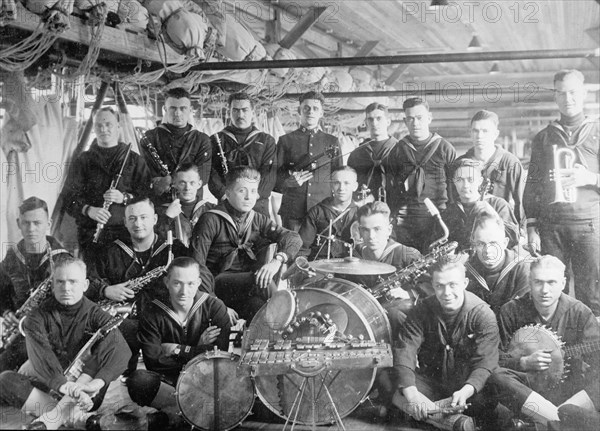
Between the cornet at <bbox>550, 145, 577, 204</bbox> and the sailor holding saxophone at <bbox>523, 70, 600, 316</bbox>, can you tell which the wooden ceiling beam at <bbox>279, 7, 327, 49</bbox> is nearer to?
A: the sailor holding saxophone at <bbox>523, 70, 600, 316</bbox>

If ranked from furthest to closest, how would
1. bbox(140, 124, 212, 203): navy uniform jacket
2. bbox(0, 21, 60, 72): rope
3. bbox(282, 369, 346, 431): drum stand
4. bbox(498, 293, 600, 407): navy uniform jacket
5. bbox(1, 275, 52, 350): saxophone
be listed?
bbox(140, 124, 212, 203): navy uniform jacket
bbox(1, 275, 52, 350): saxophone
bbox(498, 293, 600, 407): navy uniform jacket
bbox(282, 369, 346, 431): drum stand
bbox(0, 21, 60, 72): rope

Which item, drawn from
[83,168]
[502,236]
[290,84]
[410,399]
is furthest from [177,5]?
[410,399]

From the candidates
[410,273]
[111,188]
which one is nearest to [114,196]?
[111,188]

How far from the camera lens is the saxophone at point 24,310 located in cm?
512

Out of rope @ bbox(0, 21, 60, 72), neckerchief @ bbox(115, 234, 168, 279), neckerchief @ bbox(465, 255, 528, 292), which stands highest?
rope @ bbox(0, 21, 60, 72)

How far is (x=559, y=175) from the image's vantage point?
188 inches

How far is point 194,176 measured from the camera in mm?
5215

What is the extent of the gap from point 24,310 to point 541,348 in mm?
3405

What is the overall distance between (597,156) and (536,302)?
3.23 ft

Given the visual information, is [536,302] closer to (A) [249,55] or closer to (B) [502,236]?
(B) [502,236]

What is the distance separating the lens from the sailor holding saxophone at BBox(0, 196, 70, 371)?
5129 millimetres

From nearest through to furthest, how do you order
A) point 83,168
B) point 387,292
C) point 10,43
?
point 10,43 → point 387,292 → point 83,168

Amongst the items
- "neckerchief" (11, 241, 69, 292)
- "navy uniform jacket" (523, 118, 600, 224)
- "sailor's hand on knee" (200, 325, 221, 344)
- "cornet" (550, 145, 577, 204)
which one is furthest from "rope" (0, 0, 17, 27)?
"cornet" (550, 145, 577, 204)

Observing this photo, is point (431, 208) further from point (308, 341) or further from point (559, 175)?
point (308, 341)
